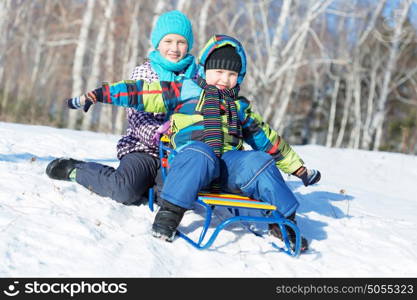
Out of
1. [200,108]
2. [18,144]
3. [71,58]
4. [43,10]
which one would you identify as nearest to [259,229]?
[200,108]

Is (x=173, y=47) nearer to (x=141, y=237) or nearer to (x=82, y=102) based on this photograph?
(x=82, y=102)

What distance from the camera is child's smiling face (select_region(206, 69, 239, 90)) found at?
352 centimetres

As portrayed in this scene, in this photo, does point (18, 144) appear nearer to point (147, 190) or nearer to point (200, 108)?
point (147, 190)

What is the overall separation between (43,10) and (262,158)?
881 inches

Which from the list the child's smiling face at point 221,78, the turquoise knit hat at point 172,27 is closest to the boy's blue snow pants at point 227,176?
the child's smiling face at point 221,78

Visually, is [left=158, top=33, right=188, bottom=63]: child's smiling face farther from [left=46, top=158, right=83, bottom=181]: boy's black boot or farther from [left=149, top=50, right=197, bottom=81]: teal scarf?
[left=46, top=158, right=83, bottom=181]: boy's black boot

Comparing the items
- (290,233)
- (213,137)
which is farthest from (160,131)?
(290,233)

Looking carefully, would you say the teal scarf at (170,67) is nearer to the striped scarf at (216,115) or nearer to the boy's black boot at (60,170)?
the striped scarf at (216,115)

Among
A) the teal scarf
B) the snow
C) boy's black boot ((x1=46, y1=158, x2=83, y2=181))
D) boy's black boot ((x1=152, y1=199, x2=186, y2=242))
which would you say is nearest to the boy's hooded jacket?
the teal scarf

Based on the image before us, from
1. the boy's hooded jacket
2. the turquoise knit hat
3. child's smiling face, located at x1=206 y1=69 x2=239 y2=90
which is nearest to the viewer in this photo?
the boy's hooded jacket

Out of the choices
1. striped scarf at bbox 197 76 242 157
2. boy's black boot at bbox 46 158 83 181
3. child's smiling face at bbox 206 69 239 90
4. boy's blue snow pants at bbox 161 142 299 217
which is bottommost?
boy's black boot at bbox 46 158 83 181

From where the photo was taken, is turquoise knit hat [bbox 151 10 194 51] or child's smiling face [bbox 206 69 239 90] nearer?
child's smiling face [bbox 206 69 239 90]

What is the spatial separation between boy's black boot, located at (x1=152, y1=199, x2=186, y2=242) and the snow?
5cm

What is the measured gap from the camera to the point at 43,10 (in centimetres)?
2350
